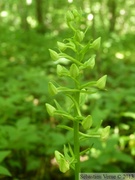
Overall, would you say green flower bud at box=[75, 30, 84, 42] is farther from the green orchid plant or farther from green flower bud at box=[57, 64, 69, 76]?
green flower bud at box=[57, 64, 69, 76]

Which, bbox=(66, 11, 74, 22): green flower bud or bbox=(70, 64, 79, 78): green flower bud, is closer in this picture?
bbox=(70, 64, 79, 78): green flower bud

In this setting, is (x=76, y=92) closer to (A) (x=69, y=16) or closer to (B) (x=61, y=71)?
(B) (x=61, y=71)

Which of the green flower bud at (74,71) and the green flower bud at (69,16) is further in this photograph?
the green flower bud at (69,16)

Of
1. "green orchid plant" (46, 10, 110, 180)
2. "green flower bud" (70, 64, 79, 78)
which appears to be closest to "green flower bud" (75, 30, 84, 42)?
"green orchid plant" (46, 10, 110, 180)

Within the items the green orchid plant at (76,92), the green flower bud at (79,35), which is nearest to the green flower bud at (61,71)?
the green orchid plant at (76,92)

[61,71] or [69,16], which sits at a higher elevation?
[69,16]

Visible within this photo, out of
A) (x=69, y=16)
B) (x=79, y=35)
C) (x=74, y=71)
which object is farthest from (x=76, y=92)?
(x=69, y=16)

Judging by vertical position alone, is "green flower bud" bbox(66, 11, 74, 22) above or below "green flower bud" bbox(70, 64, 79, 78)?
above

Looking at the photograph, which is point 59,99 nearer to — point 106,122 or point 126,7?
point 106,122

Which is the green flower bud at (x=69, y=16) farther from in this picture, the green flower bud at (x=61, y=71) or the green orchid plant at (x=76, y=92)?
the green flower bud at (x=61, y=71)

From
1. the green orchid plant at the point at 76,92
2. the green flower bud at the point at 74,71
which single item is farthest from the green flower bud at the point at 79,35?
the green flower bud at the point at 74,71

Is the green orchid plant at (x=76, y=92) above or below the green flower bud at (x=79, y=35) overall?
below

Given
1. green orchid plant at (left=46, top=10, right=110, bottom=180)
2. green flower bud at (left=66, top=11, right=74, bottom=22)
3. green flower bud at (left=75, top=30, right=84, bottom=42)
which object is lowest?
green orchid plant at (left=46, top=10, right=110, bottom=180)

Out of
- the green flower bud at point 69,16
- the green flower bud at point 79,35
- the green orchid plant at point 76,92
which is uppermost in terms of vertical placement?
the green flower bud at point 69,16
